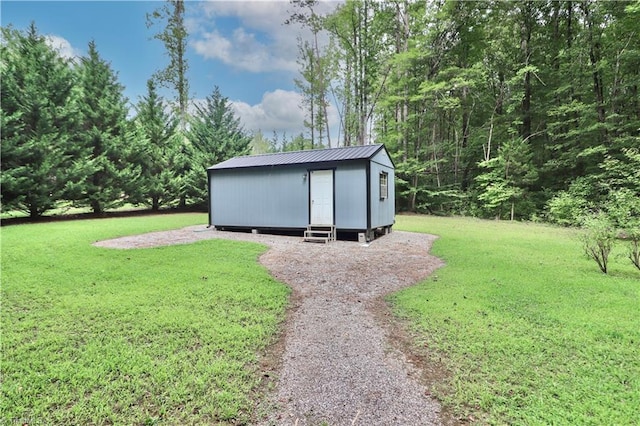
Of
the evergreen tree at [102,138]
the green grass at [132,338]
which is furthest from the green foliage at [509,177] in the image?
the evergreen tree at [102,138]

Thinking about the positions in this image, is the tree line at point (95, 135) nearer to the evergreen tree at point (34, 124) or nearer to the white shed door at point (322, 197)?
the evergreen tree at point (34, 124)

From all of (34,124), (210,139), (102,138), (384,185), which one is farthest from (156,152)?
(384,185)

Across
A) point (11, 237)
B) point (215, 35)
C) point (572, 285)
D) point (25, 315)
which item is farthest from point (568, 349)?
point (215, 35)

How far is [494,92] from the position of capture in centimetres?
1670

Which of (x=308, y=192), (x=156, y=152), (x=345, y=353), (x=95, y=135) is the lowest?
(x=345, y=353)

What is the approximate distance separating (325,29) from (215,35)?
28.5 ft

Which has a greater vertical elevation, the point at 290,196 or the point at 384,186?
the point at 384,186

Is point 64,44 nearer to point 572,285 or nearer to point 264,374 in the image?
point 264,374

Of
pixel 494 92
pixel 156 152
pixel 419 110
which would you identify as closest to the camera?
pixel 156 152

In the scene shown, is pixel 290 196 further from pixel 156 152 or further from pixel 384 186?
pixel 156 152

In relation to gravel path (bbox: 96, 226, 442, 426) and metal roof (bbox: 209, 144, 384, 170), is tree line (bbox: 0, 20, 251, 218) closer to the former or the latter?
metal roof (bbox: 209, 144, 384, 170)

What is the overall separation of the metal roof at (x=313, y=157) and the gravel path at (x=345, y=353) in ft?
11.5

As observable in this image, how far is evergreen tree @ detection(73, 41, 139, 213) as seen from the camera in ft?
44.0

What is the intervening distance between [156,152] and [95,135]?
9.99ft
